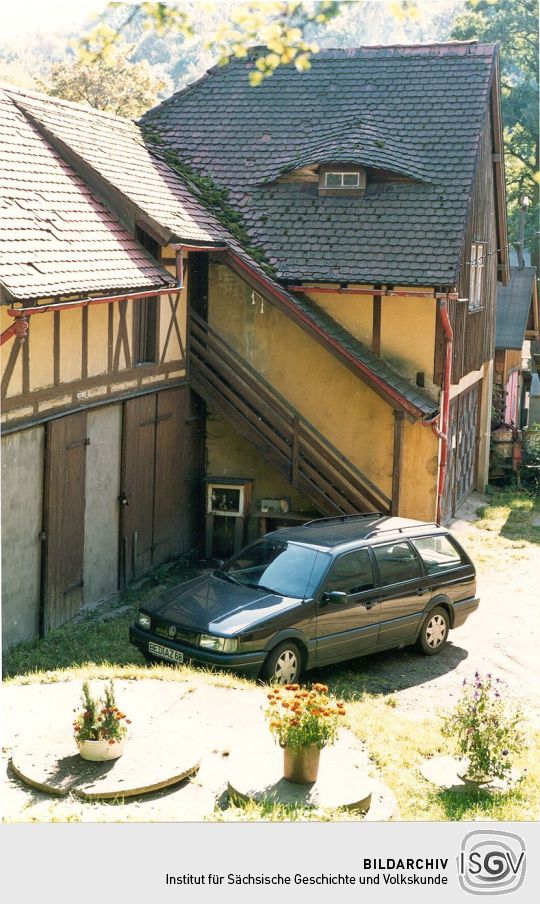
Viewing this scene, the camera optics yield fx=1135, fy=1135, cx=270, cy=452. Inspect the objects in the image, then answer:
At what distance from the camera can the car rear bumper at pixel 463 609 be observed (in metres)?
13.5

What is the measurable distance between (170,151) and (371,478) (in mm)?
6574

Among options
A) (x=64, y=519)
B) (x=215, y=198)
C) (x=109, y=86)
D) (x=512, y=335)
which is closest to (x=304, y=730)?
(x=64, y=519)

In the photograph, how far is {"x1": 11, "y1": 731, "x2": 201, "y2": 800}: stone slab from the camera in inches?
313

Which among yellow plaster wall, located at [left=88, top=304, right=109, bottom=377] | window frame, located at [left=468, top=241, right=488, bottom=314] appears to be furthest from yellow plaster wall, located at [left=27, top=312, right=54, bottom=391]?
window frame, located at [left=468, top=241, right=488, bottom=314]

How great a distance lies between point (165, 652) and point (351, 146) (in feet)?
32.7

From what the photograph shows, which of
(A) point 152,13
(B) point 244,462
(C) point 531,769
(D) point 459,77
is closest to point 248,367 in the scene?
(B) point 244,462

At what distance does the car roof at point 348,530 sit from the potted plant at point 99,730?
4.22 metres

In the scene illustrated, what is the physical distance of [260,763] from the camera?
8430 millimetres

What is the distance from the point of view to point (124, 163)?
1667cm

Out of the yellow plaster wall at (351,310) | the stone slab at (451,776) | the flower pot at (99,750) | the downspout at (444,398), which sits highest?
the yellow plaster wall at (351,310)

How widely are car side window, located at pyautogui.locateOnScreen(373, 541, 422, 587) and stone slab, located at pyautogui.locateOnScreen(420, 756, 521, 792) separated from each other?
3.49m

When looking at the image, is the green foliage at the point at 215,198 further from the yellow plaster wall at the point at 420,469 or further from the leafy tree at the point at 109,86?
the leafy tree at the point at 109,86

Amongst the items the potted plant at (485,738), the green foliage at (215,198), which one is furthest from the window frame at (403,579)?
the green foliage at (215,198)

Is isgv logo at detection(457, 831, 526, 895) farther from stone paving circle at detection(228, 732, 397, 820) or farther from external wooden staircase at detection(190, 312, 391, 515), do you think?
external wooden staircase at detection(190, 312, 391, 515)
